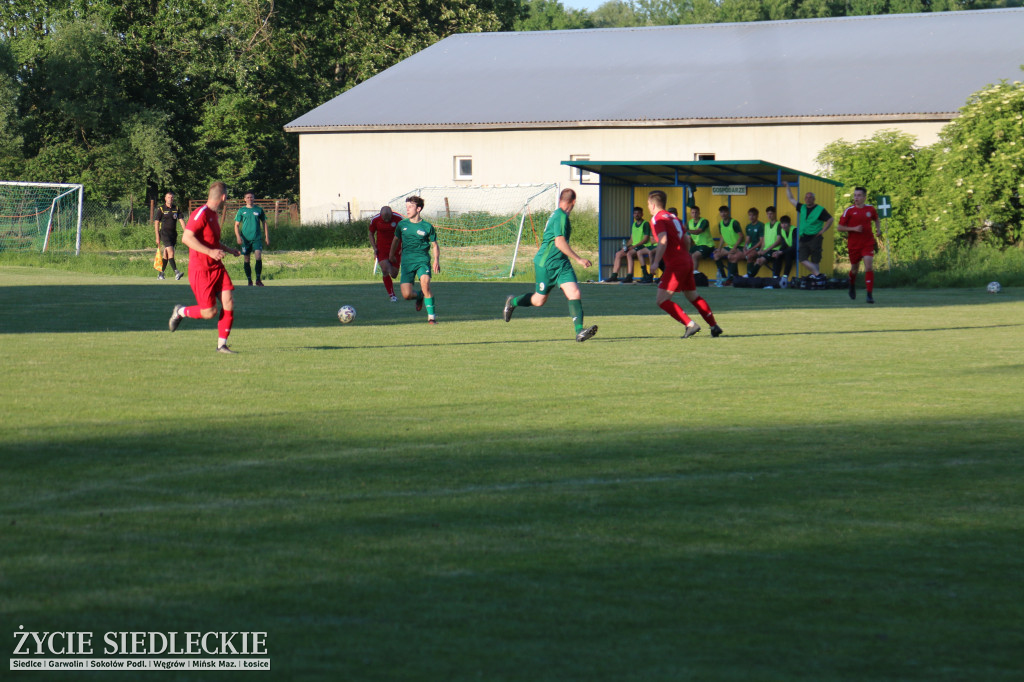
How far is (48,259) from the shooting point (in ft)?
123

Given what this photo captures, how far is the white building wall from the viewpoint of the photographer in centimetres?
4359

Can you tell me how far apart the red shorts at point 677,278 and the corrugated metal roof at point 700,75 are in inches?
1110

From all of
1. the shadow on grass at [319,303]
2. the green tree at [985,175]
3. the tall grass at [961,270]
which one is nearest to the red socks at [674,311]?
the shadow on grass at [319,303]

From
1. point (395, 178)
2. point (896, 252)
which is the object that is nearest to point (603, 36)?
point (395, 178)

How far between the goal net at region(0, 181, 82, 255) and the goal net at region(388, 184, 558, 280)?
1116 cm

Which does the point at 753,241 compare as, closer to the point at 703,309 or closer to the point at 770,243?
the point at 770,243

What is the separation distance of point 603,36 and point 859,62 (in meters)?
12.1

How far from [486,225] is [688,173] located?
37.7ft

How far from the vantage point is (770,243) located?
30.2m

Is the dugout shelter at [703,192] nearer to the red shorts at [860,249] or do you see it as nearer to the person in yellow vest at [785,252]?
the person in yellow vest at [785,252]

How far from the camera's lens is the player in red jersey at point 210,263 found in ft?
44.5

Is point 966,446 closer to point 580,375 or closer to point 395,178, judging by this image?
point 580,375

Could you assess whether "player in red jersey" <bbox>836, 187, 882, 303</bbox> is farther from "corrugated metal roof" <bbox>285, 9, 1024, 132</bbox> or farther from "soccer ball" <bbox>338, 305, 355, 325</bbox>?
"corrugated metal roof" <bbox>285, 9, 1024, 132</bbox>

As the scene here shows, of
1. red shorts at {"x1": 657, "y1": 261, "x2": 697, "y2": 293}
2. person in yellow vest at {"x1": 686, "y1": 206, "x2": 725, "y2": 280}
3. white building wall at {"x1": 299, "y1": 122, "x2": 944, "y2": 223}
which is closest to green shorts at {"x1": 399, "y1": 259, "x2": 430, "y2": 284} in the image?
red shorts at {"x1": 657, "y1": 261, "x2": 697, "y2": 293}
